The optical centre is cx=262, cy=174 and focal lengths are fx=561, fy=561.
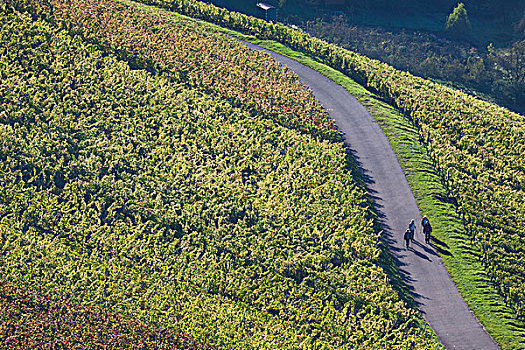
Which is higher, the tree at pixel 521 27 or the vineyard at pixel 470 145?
the tree at pixel 521 27

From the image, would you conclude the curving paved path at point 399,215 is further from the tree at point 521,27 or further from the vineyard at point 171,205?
the tree at point 521,27

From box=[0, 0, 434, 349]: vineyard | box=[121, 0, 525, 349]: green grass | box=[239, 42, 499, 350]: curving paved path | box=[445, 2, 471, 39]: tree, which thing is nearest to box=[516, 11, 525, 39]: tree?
box=[445, 2, 471, 39]: tree

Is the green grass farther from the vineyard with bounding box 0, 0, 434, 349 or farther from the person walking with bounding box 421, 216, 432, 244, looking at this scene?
the vineyard with bounding box 0, 0, 434, 349

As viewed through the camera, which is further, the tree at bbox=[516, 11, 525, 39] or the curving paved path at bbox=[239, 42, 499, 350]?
the tree at bbox=[516, 11, 525, 39]

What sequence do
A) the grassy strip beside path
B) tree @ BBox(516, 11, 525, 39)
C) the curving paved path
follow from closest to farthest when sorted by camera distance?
1. the curving paved path
2. the grassy strip beside path
3. tree @ BBox(516, 11, 525, 39)

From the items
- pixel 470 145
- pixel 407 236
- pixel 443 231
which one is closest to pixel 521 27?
pixel 470 145

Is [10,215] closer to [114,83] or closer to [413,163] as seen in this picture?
[114,83]

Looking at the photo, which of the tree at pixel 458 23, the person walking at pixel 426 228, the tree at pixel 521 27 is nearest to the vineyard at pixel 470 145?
the person walking at pixel 426 228
